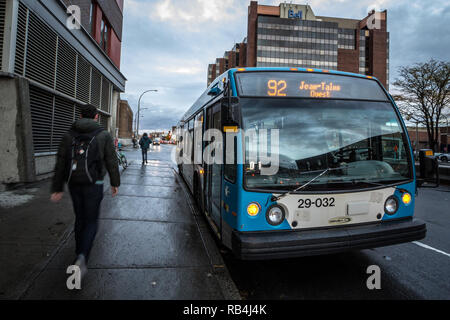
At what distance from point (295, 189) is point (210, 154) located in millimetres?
1868

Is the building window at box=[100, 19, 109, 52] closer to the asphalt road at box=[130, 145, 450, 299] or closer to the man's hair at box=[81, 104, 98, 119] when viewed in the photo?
the man's hair at box=[81, 104, 98, 119]

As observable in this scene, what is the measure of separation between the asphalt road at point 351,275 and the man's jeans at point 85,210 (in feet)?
5.99

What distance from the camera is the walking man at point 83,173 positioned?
2963 millimetres

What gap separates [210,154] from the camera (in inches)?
177

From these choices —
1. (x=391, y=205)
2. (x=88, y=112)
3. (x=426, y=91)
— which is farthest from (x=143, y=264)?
(x=426, y=91)

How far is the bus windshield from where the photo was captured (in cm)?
313

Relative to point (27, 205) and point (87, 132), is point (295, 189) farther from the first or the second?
point (27, 205)

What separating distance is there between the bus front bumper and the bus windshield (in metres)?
0.51

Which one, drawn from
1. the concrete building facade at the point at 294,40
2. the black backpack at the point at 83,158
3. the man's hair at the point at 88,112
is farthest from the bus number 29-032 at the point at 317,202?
the concrete building facade at the point at 294,40

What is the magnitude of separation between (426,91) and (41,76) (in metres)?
30.4

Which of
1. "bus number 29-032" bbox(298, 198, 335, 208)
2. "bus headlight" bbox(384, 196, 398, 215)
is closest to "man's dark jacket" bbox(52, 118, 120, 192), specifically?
"bus number 29-032" bbox(298, 198, 335, 208)

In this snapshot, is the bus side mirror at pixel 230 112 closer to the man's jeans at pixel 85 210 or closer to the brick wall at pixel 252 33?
the man's jeans at pixel 85 210

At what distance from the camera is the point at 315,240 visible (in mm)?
2926
